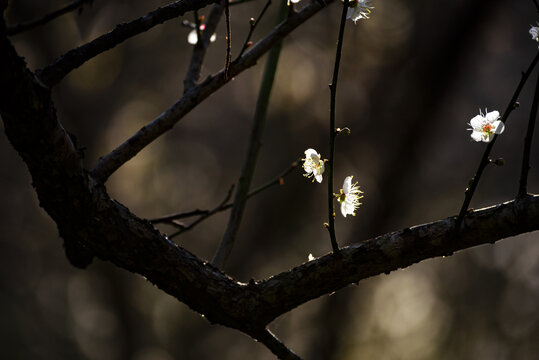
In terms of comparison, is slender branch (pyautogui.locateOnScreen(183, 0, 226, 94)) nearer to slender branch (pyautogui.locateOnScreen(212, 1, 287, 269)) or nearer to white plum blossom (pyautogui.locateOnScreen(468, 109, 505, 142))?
slender branch (pyautogui.locateOnScreen(212, 1, 287, 269))

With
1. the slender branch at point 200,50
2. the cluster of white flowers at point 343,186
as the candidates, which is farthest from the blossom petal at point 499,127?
the slender branch at point 200,50

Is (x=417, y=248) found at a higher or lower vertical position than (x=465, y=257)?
lower

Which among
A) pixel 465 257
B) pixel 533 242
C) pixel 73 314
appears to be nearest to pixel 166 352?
pixel 73 314

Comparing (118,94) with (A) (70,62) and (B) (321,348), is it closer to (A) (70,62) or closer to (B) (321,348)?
(B) (321,348)

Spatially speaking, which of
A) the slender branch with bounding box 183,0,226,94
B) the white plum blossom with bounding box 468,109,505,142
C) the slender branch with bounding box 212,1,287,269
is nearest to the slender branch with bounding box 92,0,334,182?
the slender branch with bounding box 183,0,226,94

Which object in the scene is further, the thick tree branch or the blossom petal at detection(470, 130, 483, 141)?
the blossom petal at detection(470, 130, 483, 141)
